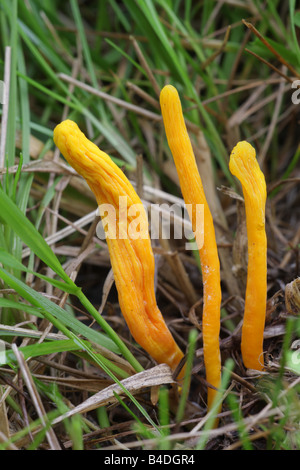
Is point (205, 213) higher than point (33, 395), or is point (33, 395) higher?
point (205, 213)

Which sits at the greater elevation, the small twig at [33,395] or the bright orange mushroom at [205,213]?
the bright orange mushroom at [205,213]

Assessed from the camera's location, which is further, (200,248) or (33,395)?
(200,248)

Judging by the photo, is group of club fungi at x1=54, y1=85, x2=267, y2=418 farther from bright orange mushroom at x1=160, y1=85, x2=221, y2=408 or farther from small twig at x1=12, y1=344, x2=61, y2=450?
small twig at x1=12, y1=344, x2=61, y2=450

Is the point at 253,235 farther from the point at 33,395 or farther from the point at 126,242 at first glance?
the point at 33,395

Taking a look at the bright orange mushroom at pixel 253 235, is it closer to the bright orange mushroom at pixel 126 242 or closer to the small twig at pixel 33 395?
the bright orange mushroom at pixel 126 242

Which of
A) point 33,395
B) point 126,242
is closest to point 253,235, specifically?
point 126,242

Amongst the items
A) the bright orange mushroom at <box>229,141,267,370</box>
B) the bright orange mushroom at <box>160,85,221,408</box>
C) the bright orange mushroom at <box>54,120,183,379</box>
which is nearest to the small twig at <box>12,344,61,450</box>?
the bright orange mushroom at <box>54,120,183,379</box>

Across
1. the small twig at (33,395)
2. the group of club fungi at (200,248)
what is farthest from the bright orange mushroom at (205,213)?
the small twig at (33,395)

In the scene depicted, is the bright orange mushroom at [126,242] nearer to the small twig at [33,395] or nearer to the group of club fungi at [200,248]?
the group of club fungi at [200,248]
